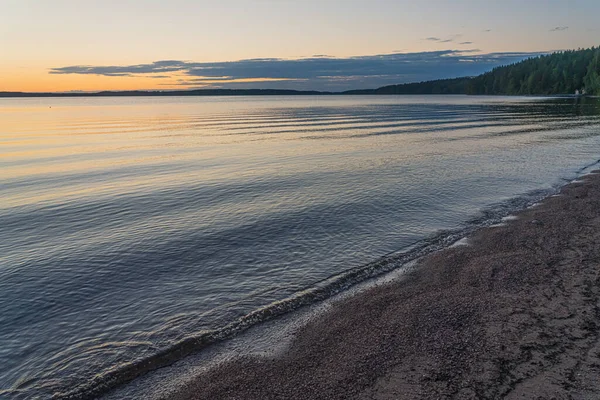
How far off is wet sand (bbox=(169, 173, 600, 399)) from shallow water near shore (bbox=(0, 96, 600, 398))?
229 centimetres

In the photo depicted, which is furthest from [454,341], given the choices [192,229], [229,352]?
[192,229]

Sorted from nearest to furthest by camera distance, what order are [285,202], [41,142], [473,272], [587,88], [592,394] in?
[592,394] → [473,272] → [285,202] → [41,142] → [587,88]

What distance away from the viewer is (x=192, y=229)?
18.9 metres

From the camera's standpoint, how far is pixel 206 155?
42719 millimetres

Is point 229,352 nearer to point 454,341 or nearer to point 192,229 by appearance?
point 454,341

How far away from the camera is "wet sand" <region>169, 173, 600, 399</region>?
7.61 metres

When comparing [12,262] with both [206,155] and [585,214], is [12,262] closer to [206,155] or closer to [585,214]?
[585,214]

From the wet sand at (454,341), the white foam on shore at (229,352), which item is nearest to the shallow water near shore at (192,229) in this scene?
the white foam on shore at (229,352)

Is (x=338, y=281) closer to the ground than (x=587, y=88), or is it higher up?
closer to the ground

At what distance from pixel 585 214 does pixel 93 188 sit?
28203mm

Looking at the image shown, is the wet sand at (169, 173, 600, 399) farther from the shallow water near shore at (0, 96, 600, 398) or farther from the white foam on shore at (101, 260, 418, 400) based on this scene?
the shallow water near shore at (0, 96, 600, 398)

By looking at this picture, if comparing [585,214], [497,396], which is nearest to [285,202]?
[585,214]

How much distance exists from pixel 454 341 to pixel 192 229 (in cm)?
1303

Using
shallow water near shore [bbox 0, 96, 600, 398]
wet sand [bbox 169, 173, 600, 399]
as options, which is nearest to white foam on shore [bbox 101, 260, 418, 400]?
wet sand [bbox 169, 173, 600, 399]
